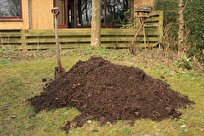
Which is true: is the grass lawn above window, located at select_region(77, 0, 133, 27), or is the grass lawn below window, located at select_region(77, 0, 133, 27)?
below

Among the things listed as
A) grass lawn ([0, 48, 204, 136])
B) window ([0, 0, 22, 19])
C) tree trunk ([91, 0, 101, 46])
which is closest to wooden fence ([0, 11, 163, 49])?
tree trunk ([91, 0, 101, 46])

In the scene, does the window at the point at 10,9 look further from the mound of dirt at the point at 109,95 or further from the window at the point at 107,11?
the mound of dirt at the point at 109,95

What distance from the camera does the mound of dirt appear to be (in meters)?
6.25

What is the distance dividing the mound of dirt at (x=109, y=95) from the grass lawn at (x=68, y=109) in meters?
0.16

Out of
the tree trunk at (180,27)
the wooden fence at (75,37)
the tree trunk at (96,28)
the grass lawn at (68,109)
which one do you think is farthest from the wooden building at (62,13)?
the tree trunk at (180,27)

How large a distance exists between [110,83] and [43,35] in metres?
7.38

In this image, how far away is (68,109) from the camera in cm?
674

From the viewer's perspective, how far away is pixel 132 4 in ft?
65.7

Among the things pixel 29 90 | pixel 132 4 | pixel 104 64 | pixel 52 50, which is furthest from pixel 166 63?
pixel 132 4

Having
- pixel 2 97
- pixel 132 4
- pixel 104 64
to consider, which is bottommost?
pixel 2 97

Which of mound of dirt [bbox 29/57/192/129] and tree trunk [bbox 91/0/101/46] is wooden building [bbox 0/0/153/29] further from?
mound of dirt [bbox 29/57/192/129]

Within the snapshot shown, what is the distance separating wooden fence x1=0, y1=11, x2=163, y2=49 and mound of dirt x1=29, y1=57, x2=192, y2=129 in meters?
5.94

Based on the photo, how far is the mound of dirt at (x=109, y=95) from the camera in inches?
246

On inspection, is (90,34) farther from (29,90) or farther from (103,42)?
(29,90)
